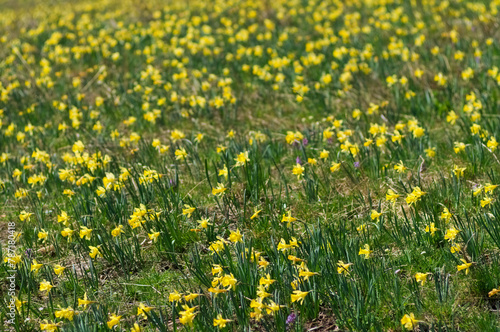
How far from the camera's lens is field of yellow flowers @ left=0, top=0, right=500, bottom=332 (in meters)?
2.84

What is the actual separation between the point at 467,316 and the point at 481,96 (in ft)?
9.95

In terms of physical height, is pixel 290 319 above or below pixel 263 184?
below

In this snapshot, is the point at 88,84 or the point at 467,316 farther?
the point at 88,84

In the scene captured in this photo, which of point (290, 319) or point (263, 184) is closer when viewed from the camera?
point (290, 319)

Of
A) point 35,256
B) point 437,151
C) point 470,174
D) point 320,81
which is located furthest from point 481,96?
point 35,256

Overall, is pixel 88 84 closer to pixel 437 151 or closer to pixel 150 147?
pixel 150 147

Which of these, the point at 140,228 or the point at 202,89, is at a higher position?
the point at 202,89

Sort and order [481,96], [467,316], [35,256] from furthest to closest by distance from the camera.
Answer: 1. [481,96]
2. [35,256]
3. [467,316]

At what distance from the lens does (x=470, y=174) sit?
13.3 ft

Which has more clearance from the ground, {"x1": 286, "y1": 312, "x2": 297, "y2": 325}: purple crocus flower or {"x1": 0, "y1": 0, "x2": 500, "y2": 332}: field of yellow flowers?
{"x1": 0, "y1": 0, "x2": 500, "y2": 332}: field of yellow flowers

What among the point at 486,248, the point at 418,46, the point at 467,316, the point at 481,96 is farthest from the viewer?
the point at 418,46

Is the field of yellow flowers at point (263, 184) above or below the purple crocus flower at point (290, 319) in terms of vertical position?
above

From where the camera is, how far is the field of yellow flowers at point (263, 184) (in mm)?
2838

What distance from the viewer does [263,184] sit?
409 cm
